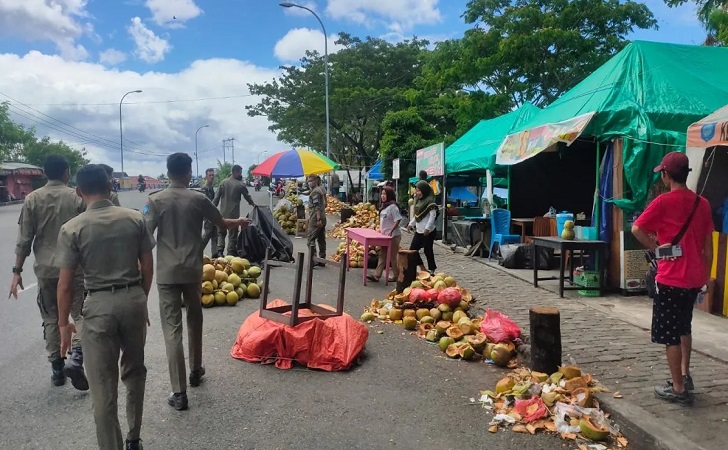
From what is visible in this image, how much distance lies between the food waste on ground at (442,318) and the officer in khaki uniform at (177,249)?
108 inches

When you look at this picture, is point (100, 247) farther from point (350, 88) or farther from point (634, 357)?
point (350, 88)

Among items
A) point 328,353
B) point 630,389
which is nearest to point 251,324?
point 328,353

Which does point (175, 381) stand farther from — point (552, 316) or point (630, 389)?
point (630, 389)

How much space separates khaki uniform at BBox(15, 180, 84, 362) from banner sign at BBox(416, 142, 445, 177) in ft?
35.3

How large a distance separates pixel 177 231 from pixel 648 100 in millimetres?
7318

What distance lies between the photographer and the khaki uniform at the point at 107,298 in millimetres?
3146

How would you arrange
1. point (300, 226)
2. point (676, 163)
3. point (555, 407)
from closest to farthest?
point (676, 163)
point (555, 407)
point (300, 226)

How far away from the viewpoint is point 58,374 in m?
A: 4.67

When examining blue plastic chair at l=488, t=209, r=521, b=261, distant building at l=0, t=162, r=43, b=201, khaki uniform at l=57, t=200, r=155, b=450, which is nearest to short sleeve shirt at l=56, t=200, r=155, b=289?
khaki uniform at l=57, t=200, r=155, b=450

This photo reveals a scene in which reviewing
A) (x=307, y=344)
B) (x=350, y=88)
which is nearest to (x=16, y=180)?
(x=350, y=88)

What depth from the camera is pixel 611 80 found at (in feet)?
29.2

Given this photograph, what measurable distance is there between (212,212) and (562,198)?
32.7ft

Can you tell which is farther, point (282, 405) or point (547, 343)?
point (547, 343)

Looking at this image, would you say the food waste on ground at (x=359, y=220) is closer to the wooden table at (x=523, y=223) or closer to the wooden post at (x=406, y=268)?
the wooden table at (x=523, y=223)
